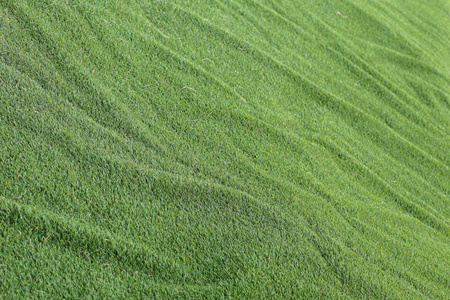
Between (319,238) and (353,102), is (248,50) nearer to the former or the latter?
(353,102)

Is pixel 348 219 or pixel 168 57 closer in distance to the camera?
pixel 348 219

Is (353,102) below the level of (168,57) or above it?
above

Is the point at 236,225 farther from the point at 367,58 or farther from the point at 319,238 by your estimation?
the point at 367,58

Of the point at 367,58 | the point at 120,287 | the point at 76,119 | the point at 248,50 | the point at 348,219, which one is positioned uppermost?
the point at 367,58

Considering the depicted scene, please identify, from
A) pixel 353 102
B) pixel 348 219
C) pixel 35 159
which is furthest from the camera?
pixel 353 102

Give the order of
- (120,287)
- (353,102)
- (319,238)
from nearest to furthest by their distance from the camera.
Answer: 1. (120,287)
2. (319,238)
3. (353,102)

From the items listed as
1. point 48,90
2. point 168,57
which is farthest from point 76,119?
point 168,57
